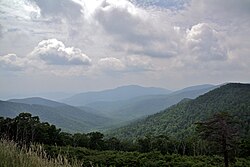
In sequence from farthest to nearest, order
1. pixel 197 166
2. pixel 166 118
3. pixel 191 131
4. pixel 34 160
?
pixel 166 118 → pixel 191 131 → pixel 197 166 → pixel 34 160

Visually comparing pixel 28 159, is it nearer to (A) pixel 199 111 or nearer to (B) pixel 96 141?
(B) pixel 96 141

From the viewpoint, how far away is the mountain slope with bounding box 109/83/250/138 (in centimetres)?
8000

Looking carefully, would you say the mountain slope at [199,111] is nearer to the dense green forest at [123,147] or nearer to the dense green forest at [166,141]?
the dense green forest at [166,141]

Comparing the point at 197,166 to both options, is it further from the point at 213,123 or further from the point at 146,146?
the point at 146,146

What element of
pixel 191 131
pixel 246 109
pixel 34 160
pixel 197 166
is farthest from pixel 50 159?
pixel 246 109

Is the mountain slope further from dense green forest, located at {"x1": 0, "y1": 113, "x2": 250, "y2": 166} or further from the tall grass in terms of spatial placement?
the tall grass

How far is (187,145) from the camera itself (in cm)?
5366

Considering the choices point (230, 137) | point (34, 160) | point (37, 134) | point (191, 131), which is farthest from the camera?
point (191, 131)

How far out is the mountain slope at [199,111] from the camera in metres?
80.0

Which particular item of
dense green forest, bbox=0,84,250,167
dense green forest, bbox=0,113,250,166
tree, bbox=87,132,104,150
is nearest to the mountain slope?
dense green forest, bbox=0,84,250,167

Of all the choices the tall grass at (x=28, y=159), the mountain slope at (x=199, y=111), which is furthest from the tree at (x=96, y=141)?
the tall grass at (x=28, y=159)

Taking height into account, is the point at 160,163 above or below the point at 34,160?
below

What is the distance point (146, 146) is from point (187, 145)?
271 inches

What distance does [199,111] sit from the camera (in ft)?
304
